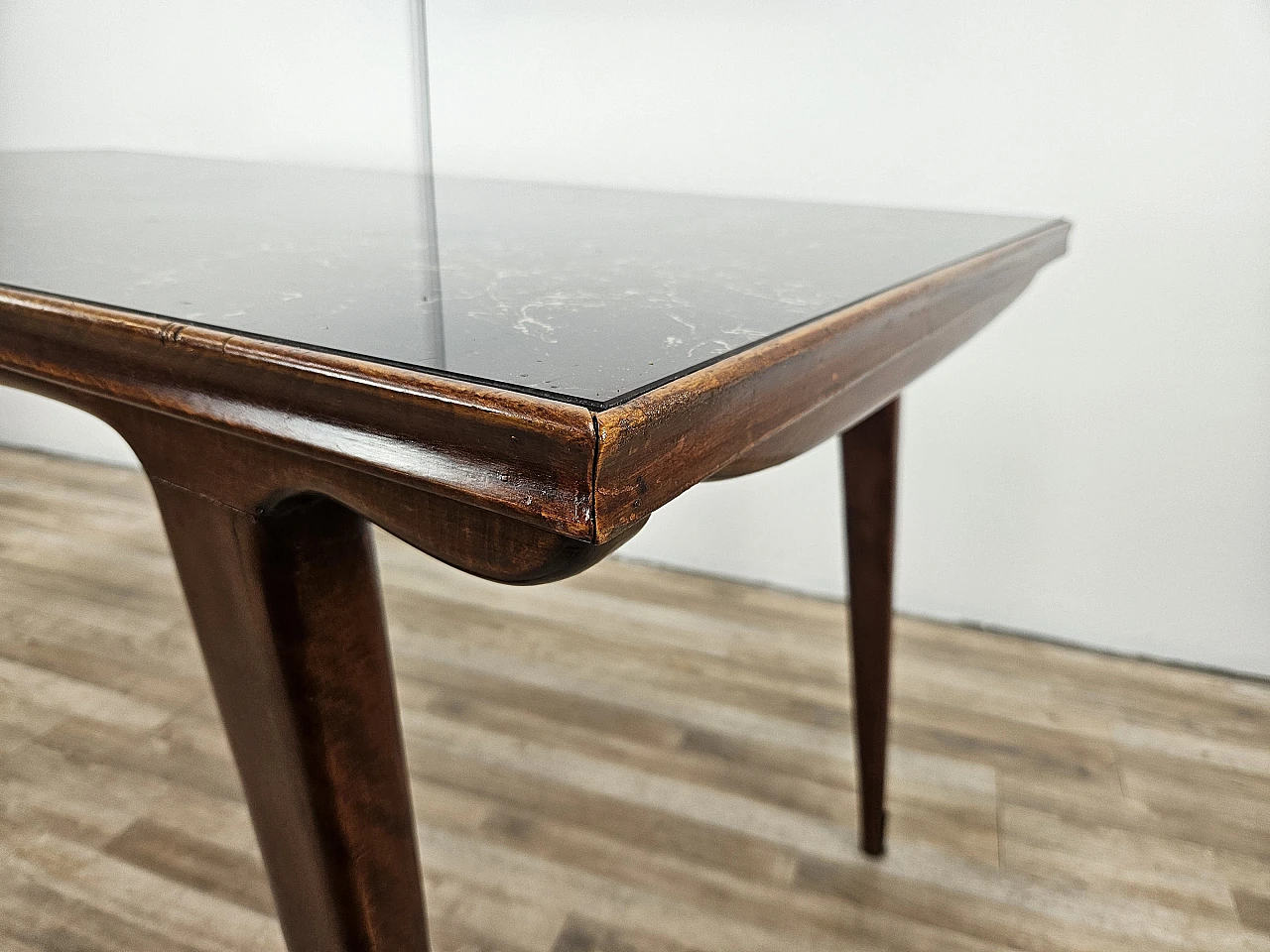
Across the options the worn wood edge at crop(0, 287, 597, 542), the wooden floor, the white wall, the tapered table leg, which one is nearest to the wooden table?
the worn wood edge at crop(0, 287, 597, 542)

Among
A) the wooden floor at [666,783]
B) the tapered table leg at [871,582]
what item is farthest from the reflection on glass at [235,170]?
the wooden floor at [666,783]

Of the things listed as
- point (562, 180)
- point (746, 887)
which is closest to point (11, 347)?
point (746, 887)

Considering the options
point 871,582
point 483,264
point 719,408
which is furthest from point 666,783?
point 719,408

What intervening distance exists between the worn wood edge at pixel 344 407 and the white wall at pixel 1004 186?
1.33 meters

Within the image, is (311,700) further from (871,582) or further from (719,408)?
(871,582)

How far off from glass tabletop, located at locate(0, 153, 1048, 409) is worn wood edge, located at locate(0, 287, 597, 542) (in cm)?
1

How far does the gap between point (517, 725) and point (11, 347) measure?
0.94 m

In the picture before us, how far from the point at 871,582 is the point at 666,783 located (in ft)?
1.25

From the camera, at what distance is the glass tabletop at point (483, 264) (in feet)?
1.23

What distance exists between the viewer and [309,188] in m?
0.98

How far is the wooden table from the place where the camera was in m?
0.32

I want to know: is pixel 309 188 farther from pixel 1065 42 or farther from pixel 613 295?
pixel 1065 42

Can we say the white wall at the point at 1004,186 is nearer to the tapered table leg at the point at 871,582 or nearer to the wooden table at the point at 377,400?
the tapered table leg at the point at 871,582

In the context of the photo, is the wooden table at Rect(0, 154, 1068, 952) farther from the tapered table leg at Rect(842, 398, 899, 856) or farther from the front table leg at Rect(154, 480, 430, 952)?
the tapered table leg at Rect(842, 398, 899, 856)
